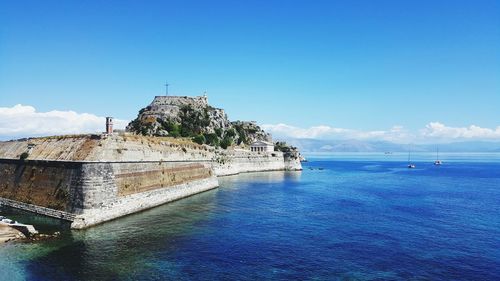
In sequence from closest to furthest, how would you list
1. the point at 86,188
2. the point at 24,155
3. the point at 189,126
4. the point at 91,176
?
the point at 86,188, the point at 91,176, the point at 24,155, the point at 189,126

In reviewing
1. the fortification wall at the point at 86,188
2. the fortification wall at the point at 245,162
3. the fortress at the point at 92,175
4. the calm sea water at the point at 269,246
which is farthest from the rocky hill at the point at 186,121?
the calm sea water at the point at 269,246

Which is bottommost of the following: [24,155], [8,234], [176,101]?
[8,234]

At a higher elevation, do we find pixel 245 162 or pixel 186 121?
pixel 186 121

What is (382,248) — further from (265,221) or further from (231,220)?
(231,220)

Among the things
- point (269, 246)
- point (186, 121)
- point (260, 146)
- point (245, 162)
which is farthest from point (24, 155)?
point (260, 146)

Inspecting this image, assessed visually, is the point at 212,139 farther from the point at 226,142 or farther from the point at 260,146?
the point at 260,146

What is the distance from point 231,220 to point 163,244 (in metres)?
10.9

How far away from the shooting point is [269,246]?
96.6 feet

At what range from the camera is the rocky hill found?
96.1 m

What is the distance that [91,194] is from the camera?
34.2 m

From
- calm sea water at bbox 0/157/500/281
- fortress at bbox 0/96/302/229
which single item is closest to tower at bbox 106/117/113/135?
fortress at bbox 0/96/302/229

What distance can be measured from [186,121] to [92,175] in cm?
6963

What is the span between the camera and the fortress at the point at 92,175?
34844 millimetres

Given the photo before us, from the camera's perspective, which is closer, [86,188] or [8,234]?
[8,234]
